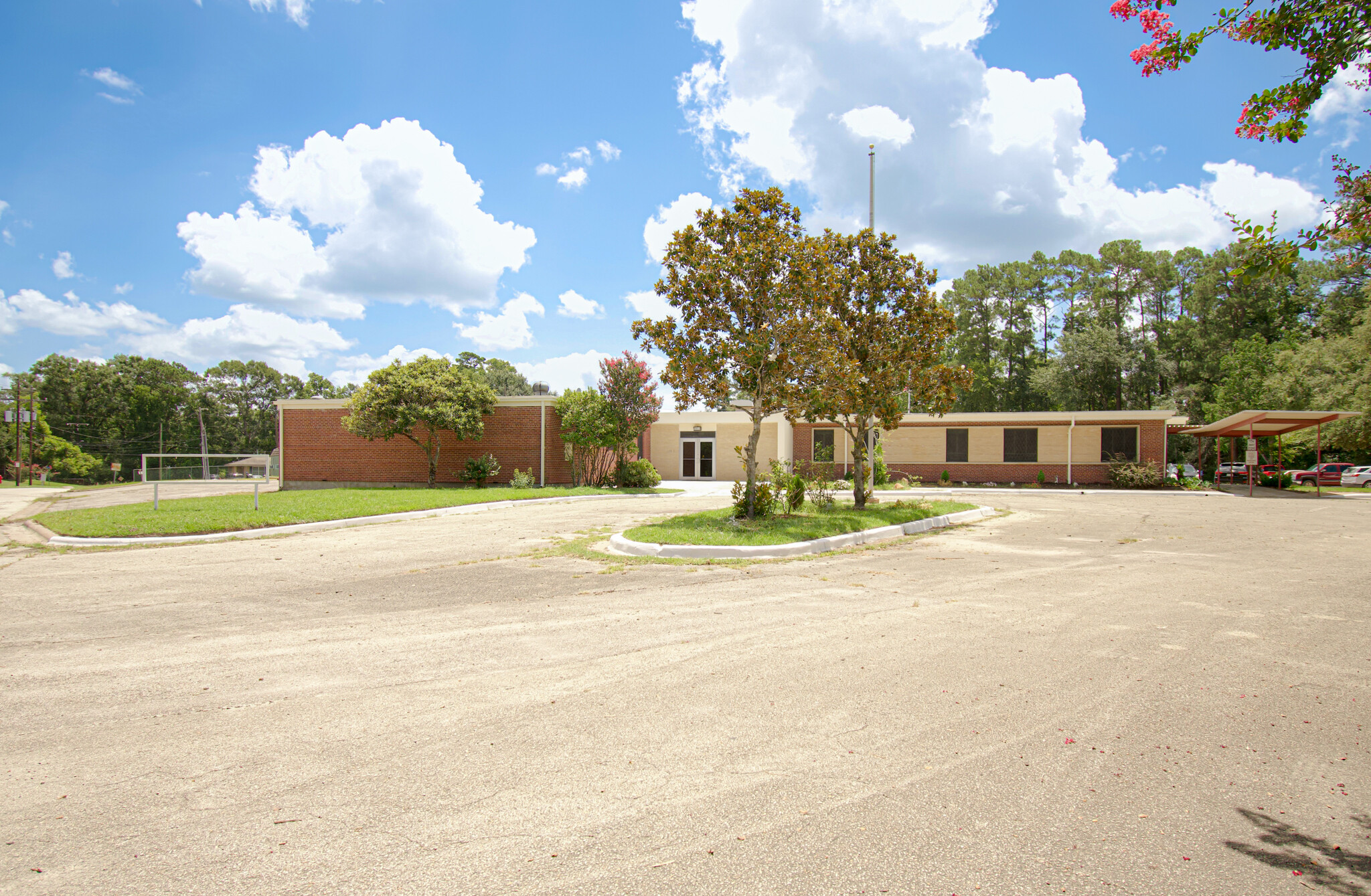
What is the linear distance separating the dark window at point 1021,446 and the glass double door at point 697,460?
44.2ft

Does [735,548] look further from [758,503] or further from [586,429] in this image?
[586,429]

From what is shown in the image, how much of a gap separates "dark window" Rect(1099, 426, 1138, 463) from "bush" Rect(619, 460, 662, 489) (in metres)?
19.5

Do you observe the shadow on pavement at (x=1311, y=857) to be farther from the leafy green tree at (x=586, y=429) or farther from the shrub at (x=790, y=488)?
the leafy green tree at (x=586, y=429)

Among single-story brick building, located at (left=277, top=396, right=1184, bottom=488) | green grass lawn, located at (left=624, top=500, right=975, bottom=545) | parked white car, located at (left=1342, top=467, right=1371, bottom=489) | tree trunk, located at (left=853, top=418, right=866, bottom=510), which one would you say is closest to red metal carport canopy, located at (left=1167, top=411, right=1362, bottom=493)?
single-story brick building, located at (left=277, top=396, right=1184, bottom=488)

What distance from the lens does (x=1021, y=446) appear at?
30141mm

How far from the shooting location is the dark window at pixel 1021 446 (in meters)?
30.0

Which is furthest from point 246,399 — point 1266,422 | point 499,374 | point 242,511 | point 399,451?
point 1266,422

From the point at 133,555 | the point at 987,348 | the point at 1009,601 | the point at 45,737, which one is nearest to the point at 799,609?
the point at 1009,601

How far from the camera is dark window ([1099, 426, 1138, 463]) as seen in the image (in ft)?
94.9

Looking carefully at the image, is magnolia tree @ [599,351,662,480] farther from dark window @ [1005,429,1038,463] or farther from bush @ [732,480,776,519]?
dark window @ [1005,429,1038,463]

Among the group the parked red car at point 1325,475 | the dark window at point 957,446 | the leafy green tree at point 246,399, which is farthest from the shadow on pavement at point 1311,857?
the leafy green tree at point 246,399

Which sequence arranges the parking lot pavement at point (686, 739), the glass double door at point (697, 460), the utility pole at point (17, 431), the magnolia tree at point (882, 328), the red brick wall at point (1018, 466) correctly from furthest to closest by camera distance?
the utility pole at point (17, 431) → the glass double door at point (697, 460) → the red brick wall at point (1018, 466) → the magnolia tree at point (882, 328) → the parking lot pavement at point (686, 739)

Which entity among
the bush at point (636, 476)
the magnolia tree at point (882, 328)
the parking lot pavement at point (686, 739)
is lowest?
the parking lot pavement at point (686, 739)

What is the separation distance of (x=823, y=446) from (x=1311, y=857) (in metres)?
29.2
